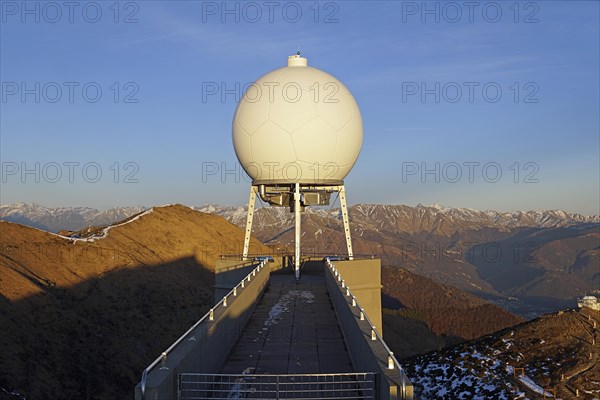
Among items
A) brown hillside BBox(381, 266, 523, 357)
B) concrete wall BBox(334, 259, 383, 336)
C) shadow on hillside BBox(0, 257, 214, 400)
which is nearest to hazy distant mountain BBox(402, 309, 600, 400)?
concrete wall BBox(334, 259, 383, 336)

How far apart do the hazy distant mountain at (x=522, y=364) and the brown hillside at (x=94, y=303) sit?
19.3 meters

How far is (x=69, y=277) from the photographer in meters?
47.3

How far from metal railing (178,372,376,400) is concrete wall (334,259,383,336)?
15518mm

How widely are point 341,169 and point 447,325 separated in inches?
3805

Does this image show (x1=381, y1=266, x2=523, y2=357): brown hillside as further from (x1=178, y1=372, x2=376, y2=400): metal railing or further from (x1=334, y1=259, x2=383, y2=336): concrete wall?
(x1=178, y1=372, x2=376, y2=400): metal railing

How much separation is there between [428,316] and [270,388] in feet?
374

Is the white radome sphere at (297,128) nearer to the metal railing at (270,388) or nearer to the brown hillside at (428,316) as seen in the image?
the metal railing at (270,388)

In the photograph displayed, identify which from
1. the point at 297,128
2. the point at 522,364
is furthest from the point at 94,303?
the point at 522,364

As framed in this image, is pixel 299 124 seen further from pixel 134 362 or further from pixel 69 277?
pixel 69 277

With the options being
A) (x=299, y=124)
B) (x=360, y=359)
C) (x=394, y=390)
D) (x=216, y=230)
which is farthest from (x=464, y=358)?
(x=216, y=230)

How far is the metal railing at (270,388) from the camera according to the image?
35.7 feet

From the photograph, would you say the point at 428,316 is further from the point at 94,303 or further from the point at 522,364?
the point at 94,303

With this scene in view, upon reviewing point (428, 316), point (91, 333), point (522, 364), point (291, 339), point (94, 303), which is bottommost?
point (428, 316)

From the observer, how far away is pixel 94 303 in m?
46.1
